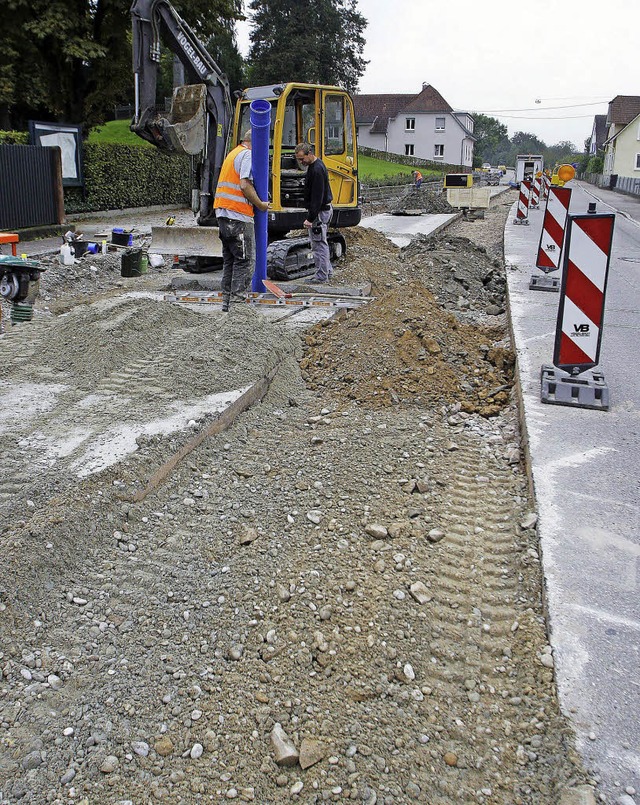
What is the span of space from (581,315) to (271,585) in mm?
3299

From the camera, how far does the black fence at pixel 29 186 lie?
50.2 feet

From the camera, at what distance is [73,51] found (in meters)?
22.5

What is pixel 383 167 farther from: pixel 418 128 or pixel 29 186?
pixel 29 186

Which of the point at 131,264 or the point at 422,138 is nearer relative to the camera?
the point at 131,264

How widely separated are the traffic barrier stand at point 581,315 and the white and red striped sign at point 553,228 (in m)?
5.07

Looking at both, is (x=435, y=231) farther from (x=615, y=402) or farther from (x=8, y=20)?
(x=615, y=402)

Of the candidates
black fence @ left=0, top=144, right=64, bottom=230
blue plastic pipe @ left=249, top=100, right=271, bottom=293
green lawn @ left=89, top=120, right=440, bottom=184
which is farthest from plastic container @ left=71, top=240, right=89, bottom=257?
green lawn @ left=89, top=120, right=440, bottom=184

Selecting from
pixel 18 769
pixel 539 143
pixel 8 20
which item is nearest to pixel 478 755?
pixel 18 769

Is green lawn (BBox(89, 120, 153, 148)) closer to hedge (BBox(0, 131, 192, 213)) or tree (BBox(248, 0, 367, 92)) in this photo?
hedge (BBox(0, 131, 192, 213))

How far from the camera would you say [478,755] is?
2.36 m

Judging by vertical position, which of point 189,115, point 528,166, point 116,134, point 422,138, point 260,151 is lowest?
point 260,151

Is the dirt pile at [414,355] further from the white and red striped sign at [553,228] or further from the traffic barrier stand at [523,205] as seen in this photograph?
the traffic barrier stand at [523,205]

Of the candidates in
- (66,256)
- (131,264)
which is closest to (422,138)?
(66,256)

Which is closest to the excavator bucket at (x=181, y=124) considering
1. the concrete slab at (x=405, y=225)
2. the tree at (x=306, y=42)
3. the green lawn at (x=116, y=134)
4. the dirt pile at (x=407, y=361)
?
the dirt pile at (x=407, y=361)
